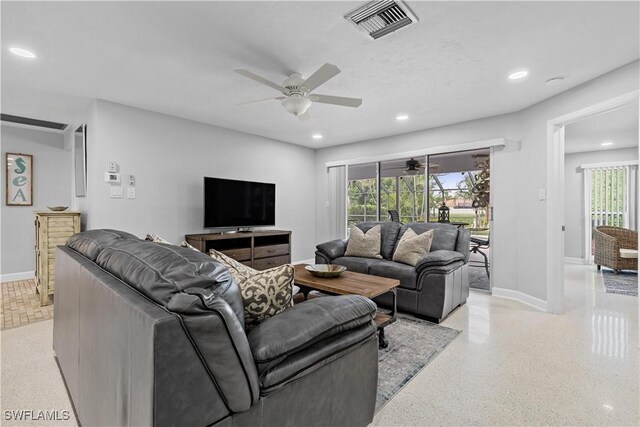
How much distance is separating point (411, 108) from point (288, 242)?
8.80 feet

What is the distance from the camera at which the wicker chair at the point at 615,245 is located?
16.2 ft

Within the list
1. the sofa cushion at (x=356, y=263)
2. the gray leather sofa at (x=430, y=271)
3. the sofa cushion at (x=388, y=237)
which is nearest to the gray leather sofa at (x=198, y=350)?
the gray leather sofa at (x=430, y=271)

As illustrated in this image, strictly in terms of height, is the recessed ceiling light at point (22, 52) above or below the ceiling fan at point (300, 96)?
above

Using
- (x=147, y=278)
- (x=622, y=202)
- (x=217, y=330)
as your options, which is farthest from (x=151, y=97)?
(x=622, y=202)

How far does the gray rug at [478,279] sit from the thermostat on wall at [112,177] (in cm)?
465

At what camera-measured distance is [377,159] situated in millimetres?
5129

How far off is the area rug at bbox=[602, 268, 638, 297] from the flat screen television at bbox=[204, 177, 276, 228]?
4850mm

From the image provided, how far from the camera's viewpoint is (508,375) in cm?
203

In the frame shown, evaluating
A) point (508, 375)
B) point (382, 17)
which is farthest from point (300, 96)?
point (508, 375)

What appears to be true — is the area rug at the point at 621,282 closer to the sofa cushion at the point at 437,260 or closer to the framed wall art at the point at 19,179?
the sofa cushion at the point at 437,260

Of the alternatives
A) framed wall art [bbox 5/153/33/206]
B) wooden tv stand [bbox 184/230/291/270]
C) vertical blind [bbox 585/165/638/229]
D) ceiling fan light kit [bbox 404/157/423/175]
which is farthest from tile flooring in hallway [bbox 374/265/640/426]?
framed wall art [bbox 5/153/33/206]

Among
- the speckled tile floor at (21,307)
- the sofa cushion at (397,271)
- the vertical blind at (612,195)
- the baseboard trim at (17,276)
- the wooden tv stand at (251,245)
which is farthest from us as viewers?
the vertical blind at (612,195)

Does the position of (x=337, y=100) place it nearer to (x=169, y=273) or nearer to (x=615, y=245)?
(x=169, y=273)

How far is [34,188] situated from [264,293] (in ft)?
17.6
